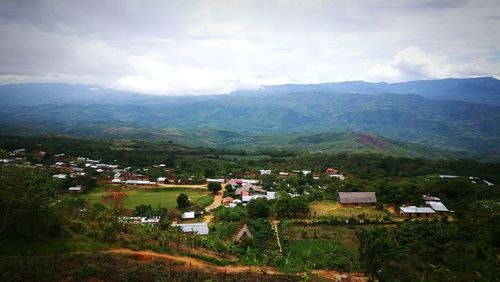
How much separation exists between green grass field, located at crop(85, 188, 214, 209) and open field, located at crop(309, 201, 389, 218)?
1558 cm

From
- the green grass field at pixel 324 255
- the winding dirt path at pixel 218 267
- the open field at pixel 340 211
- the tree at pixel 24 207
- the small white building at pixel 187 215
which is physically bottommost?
the open field at pixel 340 211

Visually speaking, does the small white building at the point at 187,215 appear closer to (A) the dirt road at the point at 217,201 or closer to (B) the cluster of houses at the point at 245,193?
(A) the dirt road at the point at 217,201

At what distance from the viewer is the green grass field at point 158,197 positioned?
4803 cm

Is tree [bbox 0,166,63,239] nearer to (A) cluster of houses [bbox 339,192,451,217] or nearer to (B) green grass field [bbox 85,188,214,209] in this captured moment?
(B) green grass field [bbox 85,188,214,209]

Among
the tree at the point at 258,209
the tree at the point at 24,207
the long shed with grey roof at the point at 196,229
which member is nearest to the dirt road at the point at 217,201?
the tree at the point at 258,209

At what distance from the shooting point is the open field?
43.0 meters

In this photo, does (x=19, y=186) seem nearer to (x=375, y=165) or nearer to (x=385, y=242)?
(x=385, y=242)

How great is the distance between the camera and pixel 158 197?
5178 cm

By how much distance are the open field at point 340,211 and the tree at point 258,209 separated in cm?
641

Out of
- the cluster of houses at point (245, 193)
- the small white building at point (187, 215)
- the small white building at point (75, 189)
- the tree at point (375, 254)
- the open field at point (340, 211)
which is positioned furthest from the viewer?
the small white building at point (75, 189)

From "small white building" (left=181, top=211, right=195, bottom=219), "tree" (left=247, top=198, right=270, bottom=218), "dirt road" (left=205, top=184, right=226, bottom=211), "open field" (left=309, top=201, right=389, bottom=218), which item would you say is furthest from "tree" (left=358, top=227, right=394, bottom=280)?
"dirt road" (left=205, top=184, right=226, bottom=211)

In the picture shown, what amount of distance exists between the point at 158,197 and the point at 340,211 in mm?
27339

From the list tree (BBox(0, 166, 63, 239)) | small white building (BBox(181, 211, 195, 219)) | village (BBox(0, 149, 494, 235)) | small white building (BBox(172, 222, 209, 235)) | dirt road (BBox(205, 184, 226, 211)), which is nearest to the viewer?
tree (BBox(0, 166, 63, 239))

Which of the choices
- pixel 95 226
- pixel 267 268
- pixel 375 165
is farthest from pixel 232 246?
pixel 375 165
